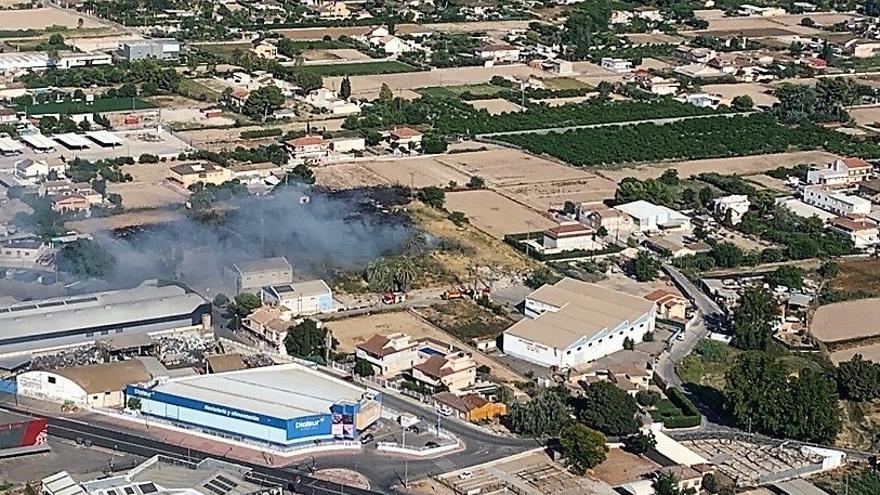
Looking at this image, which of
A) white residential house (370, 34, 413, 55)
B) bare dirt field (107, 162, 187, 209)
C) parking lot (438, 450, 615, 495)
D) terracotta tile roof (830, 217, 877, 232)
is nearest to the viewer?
parking lot (438, 450, 615, 495)

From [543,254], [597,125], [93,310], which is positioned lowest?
[597,125]

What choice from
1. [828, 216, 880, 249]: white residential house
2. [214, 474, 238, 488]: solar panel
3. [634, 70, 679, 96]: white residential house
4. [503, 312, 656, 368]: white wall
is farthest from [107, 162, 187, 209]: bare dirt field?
[634, 70, 679, 96]: white residential house

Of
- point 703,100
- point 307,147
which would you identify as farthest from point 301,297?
point 703,100

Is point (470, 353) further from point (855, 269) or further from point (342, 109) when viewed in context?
point (342, 109)

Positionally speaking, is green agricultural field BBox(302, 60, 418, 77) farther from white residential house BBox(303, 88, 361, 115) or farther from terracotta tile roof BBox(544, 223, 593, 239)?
terracotta tile roof BBox(544, 223, 593, 239)

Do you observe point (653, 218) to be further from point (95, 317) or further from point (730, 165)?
point (95, 317)

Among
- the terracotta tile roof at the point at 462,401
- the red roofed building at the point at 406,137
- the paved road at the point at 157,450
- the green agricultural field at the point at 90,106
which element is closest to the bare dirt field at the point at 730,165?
the red roofed building at the point at 406,137
